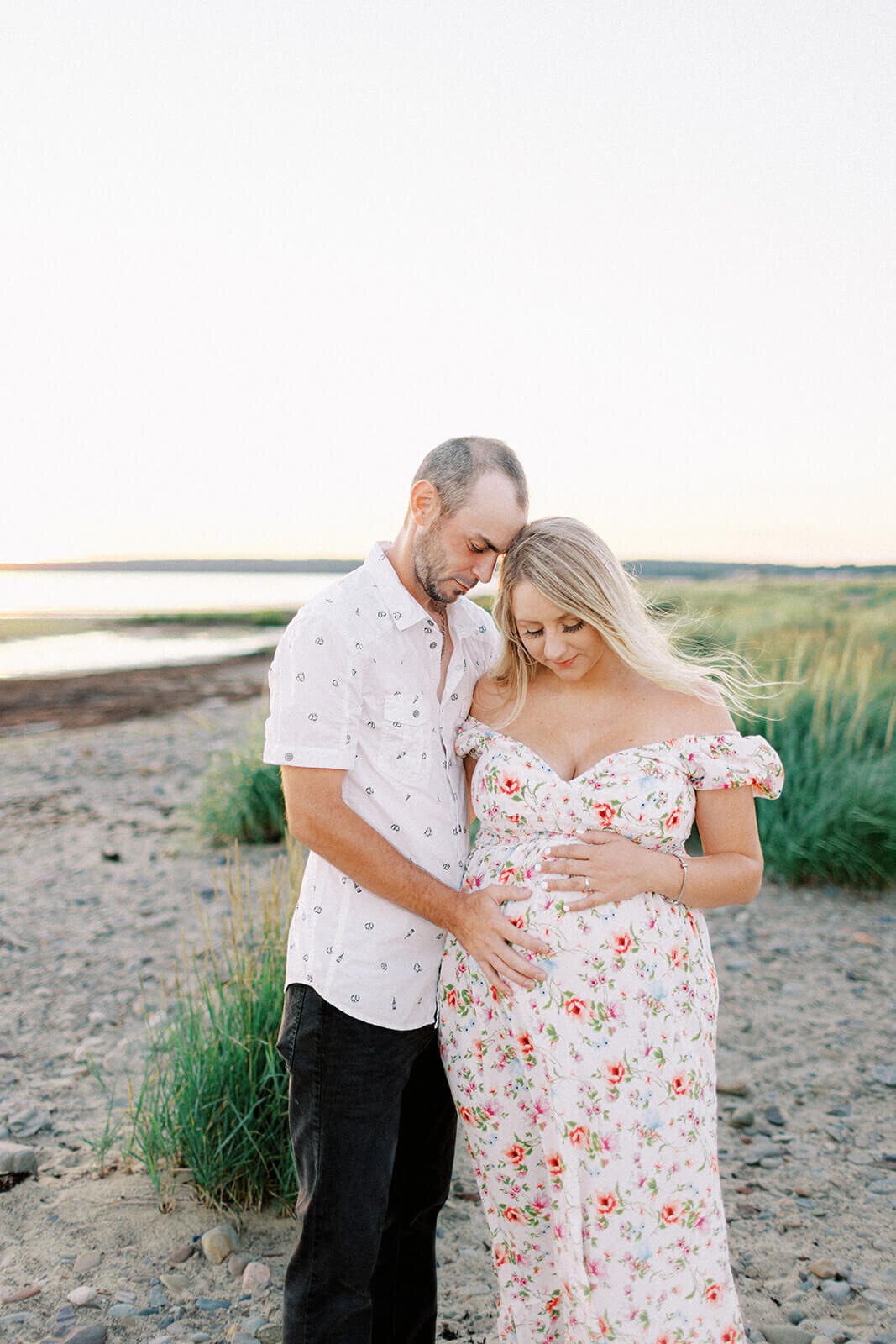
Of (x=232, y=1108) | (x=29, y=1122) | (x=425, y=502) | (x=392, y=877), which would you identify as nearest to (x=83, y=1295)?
(x=232, y=1108)

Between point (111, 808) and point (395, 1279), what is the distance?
24.7 feet

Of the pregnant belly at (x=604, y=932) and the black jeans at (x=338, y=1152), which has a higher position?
the pregnant belly at (x=604, y=932)

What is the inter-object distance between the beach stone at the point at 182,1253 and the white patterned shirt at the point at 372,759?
153cm

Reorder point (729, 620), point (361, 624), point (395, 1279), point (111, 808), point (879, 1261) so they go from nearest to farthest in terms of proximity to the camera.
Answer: point (361, 624) < point (395, 1279) < point (879, 1261) < point (111, 808) < point (729, 620)

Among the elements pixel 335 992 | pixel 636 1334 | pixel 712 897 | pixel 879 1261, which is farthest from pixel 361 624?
pixel 879 1261

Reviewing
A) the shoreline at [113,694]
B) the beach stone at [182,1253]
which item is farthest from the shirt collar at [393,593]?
the shoreline at [113,694]

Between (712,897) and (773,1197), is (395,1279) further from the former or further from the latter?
(773,1197)

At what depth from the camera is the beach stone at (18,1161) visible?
12.4 ft

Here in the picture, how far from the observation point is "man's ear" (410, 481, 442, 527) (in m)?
2.57

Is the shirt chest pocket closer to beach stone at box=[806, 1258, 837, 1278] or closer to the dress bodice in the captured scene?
the dress bodice

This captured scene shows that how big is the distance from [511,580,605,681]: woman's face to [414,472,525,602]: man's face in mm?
126

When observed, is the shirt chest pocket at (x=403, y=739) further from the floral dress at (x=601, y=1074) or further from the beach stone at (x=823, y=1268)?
the beach stone at (x=823, y=1268)

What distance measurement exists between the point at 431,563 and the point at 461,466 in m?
0.26

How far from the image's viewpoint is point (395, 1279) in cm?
273
